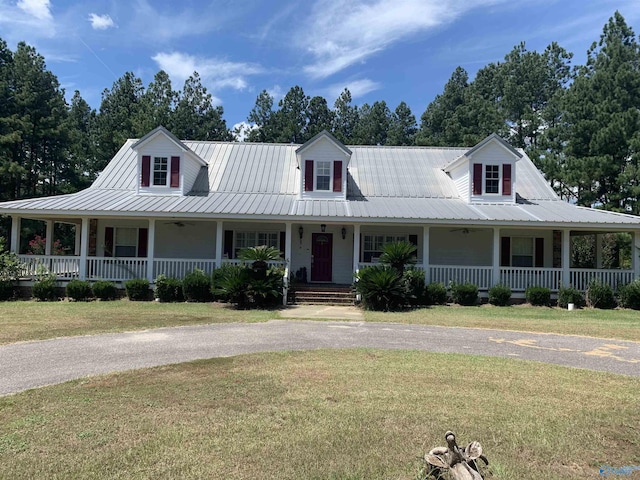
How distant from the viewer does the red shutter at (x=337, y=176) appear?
60.2 feet

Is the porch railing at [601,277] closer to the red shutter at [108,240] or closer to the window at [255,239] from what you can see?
the window at [255,239]

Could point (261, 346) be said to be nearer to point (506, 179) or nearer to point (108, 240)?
point (108, 240)

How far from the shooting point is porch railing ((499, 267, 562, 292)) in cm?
1630

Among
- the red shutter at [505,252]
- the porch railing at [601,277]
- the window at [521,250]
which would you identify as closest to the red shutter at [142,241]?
the red shutter at [505,252]

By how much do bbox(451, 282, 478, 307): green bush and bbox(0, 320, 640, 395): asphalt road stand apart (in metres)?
4.71

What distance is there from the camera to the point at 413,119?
4756 centimetres

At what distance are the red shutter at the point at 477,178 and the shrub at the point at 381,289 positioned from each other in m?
6.39

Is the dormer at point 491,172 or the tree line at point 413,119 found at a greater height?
the tree line at point 413,119

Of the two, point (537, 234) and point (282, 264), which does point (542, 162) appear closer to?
point (537, 234)

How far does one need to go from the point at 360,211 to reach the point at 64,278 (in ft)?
36.7

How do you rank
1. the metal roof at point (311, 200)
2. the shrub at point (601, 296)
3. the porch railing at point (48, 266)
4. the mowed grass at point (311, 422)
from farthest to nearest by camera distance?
the porch railing at point (48, 266)
the metal roof at point (311, 200)
the shrub at point (601, 296)
the mowed grass at point (311, 422)

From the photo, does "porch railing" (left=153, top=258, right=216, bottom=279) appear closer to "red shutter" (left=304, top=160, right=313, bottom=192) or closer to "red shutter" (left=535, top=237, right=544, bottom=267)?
"red shutter" (left=304, top=160, right=313, bottom=192)

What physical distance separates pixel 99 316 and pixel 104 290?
361 centimetres

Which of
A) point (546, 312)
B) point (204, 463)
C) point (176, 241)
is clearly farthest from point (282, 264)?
point (204, 463)
